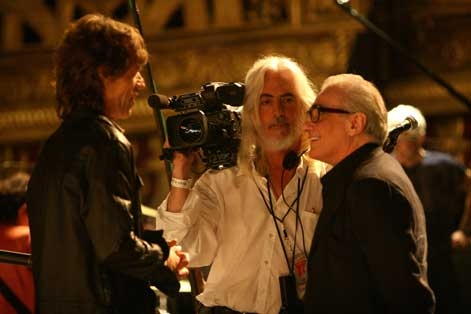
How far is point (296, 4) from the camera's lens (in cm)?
692

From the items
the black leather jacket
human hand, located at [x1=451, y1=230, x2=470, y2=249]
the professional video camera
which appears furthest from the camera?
human hand, located at [x1=451, y1=230, x2=470, y2=249]

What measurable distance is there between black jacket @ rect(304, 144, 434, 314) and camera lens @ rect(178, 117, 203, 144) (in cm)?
51

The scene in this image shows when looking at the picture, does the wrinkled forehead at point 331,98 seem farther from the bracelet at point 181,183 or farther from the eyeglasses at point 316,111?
the bracelet at point 181,183

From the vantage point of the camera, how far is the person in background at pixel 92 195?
2594mm

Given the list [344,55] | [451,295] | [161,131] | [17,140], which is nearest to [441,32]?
[344,55]

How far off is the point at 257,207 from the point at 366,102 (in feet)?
1.97

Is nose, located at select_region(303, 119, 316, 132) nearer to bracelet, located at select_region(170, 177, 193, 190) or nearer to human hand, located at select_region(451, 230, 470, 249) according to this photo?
bracelet, located at select_region(170, 177, 193, 190)

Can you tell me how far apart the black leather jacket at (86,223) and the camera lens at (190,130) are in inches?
20.9

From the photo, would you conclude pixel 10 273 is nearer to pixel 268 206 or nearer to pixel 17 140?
pixel 268 206

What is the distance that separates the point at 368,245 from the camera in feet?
8.75

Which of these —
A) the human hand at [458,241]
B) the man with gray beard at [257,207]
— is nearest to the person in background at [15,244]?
the man with gray beard at [257,207]

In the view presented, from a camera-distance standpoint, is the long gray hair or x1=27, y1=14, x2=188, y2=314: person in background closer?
x1=27, y1=14, x2=188, y2=314: person in background

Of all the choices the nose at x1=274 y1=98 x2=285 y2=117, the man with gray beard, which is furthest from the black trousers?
the nose at x1=274 y1=98 x2=285 y2=117

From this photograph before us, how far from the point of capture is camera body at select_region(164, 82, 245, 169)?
3.21 m
